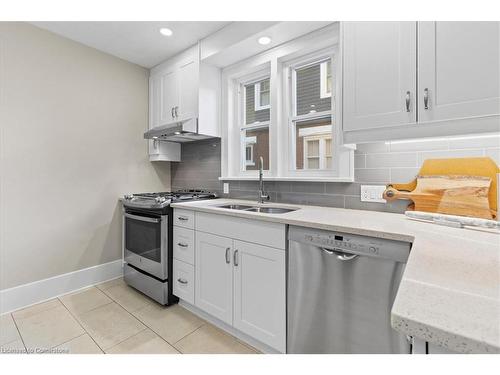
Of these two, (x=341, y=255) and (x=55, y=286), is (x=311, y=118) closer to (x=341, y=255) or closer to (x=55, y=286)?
(x=341, y=255)

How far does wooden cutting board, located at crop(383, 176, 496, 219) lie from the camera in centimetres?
131

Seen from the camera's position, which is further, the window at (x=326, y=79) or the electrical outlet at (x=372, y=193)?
the window at (x=326, y=79)

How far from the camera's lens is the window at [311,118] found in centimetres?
205

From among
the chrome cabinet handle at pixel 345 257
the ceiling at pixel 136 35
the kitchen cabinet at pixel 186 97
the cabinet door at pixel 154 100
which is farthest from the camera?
the cabinet door at pixel 154 100

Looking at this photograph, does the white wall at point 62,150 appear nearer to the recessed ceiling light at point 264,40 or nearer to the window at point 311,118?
the recessed ceiling light at point 264,40

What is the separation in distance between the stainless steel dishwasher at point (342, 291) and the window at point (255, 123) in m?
1.26

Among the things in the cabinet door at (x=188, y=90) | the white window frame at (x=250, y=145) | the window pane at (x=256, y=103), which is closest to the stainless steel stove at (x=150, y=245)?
the white window frame at (x=250, y=145)

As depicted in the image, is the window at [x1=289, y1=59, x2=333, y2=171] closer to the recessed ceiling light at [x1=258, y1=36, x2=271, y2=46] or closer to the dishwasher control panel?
the recessed ceiling light at [x1=258, y1=36, x2=271, y2=46]

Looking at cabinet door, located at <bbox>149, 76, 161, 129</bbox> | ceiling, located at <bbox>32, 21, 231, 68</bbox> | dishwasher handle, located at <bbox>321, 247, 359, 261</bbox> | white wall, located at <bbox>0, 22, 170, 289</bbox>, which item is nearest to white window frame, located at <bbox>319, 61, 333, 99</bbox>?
ceiling, located at <bbox>32, 21, 231, 68</bbox>

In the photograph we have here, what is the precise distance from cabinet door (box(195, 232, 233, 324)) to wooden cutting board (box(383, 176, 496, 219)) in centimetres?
128

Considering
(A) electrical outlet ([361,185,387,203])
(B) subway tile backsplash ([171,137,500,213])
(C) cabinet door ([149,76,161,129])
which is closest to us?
(B) subway tile backsplash ([171,137,500,213])

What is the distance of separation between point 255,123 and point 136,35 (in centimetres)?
144

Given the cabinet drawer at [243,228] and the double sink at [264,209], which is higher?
the double sink at [264,209]
